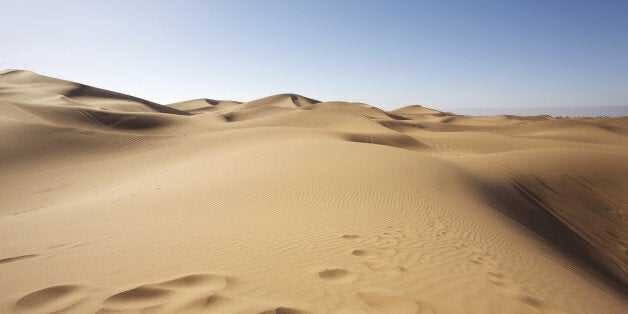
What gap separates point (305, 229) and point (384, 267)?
169cm

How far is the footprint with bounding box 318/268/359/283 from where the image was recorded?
343cm

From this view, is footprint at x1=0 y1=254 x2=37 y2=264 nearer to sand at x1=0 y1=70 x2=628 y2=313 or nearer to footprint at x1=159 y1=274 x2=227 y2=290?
sand at x1=0 y1=70 x2=628 y2=313

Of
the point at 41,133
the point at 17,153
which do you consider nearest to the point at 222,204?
the point at 17,153

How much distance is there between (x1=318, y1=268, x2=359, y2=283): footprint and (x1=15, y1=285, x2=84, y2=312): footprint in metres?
2.23

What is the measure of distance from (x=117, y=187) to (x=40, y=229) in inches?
200

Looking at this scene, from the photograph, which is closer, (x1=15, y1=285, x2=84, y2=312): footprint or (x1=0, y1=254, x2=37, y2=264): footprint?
(x1=15, y1=285, x2=84, y2=312): footprint

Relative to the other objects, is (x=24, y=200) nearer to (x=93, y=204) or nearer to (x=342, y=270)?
(x=93, y=204)

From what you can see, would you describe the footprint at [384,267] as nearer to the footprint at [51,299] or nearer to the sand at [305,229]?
the sand at [305,229]

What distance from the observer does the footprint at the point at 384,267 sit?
3756mm

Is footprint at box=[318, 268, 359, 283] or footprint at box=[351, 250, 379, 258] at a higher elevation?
footprint at box=[318, 268, 359, 283]

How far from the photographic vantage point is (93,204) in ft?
25.3

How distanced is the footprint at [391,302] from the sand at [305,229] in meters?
0.02

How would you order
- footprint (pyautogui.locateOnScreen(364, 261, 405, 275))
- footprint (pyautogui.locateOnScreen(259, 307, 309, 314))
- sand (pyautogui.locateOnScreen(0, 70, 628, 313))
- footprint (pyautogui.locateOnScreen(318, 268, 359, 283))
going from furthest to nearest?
1. footprint (pyautogui.locateOnScreen(364, 261, 405, 275))
2. footprint (pyautogui.locateOnScreen(318, 268, 359, 283))
3. sand (pyautogui.locateOnScreen(0, 70, 628, 313))
4. footprint (pyautogui.locateOnScreen(259, 307, 309, 314))

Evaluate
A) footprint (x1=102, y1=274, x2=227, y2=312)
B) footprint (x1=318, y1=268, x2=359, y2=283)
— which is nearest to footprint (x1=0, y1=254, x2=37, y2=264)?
footprint (x1=102, y1=274, x2=227, y2=312)
